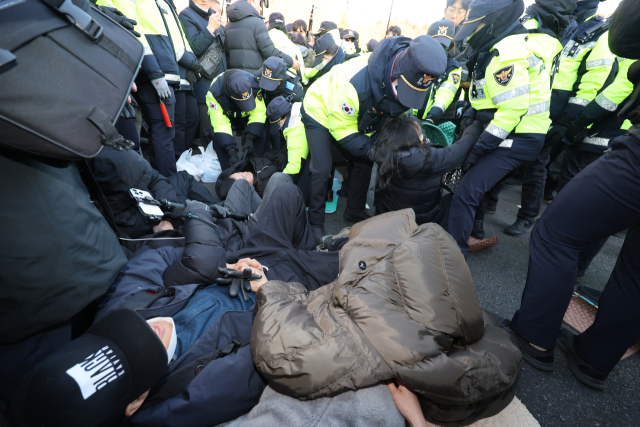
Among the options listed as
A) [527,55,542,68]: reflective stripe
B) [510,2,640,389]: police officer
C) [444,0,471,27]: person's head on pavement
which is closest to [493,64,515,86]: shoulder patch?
[527,55,542,68]: reflective stripe

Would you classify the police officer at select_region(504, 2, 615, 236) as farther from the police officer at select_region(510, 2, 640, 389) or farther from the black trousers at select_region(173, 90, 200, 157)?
the black trousers at select_region(173, 90, 200, 157)

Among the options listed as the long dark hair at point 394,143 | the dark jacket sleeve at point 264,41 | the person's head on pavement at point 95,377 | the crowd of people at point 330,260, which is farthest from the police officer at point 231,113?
the person's head on pavement at point 95,377

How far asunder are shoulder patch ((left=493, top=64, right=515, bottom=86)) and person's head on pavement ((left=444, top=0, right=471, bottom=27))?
2.32m

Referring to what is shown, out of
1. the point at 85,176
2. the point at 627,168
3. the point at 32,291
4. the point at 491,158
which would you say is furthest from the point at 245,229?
the point at 627,168

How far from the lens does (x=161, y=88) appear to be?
2322 millimetres

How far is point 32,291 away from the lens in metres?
0.85

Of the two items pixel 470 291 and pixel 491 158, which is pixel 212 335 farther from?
pixel 491 158

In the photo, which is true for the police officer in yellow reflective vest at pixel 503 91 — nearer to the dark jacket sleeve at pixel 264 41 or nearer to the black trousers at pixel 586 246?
the black trousers at pixel 586 246

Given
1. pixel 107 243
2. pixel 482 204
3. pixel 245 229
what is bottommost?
pixel 245 229

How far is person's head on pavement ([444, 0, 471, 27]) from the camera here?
3506mm

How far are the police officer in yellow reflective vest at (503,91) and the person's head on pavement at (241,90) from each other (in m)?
1.66

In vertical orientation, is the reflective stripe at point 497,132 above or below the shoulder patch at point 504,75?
below

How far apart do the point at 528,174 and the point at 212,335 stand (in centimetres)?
257

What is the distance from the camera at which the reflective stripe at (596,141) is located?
216 cm
